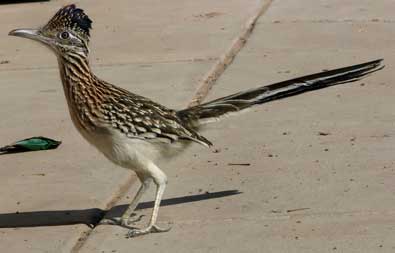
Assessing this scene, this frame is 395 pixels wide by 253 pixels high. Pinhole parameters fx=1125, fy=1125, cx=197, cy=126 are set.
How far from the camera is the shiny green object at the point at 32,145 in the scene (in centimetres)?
842

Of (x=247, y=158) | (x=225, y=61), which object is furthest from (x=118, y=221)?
(x=225, y=61)

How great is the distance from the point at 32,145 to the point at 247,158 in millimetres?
1683

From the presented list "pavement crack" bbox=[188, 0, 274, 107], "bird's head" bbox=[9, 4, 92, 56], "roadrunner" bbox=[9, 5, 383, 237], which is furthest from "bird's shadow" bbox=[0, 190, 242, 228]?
"pavement crack" bbox=[188, 0, 274, 107]

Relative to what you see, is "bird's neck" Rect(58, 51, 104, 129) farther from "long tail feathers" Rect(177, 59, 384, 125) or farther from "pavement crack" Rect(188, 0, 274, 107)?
"pavement crack" Rect(188, 0, 274, 107)

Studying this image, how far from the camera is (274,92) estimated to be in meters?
7.05

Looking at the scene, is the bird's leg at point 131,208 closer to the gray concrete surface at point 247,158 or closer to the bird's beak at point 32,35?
the gray concrete surface at point 247,158

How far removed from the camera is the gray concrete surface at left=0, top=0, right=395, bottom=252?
21.3ft

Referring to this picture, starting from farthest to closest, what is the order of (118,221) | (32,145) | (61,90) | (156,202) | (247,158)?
(61,90), (32,145), (247,158), (118,221), (156,202)

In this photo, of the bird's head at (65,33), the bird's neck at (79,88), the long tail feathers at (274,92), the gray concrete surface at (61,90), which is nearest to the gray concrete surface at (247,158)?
the gray concrete surface at (61,90)

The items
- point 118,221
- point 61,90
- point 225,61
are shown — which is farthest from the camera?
point 225,61

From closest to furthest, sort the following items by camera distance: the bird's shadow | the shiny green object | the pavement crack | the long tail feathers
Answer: the bird's shadow → the long tail feathers → the shiny green object → the pavement crack

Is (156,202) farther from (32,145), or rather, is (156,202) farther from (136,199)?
(32,145)

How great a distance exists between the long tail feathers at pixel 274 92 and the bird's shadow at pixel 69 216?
49cm

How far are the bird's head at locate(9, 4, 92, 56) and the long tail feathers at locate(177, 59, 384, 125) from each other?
2.72 feet
